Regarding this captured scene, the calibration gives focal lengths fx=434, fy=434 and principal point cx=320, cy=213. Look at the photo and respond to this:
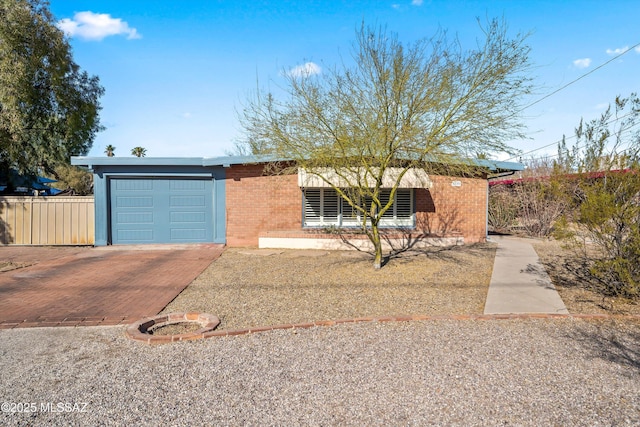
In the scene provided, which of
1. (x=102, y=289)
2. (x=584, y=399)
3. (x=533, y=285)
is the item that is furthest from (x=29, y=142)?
(x=584, y=399)

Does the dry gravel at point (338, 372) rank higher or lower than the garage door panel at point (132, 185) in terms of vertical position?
lower

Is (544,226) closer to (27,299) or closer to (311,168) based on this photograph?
(311,168)

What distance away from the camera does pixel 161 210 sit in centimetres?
1330

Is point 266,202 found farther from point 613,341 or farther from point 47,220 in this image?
point 613,341

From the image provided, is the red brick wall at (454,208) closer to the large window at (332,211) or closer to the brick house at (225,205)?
the brick house at (225,205)

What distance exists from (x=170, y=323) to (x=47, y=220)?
10.2 metres

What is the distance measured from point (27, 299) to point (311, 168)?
547 cm

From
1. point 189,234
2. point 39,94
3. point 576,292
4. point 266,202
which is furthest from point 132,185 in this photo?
point 576,292

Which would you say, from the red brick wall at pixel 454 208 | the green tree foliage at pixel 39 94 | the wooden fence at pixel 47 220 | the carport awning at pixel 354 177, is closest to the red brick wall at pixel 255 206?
the carport awning at pixel 354 177

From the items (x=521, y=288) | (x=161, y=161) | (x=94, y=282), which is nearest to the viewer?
(x=521, y=288)

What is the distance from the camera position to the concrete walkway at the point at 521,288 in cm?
622

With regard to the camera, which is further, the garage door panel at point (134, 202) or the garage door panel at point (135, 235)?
the garage door panel at point (135, 235)

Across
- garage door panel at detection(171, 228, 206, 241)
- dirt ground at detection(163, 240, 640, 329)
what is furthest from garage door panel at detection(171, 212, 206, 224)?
dirt ground at detection(163, 240, 640, 329)

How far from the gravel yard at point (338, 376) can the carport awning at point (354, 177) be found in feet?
13.7
